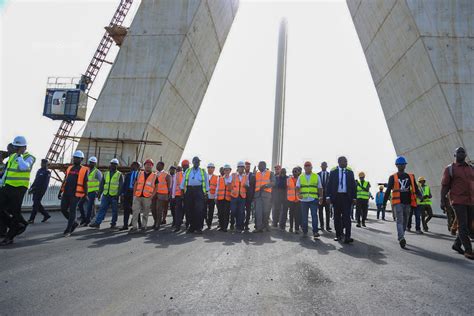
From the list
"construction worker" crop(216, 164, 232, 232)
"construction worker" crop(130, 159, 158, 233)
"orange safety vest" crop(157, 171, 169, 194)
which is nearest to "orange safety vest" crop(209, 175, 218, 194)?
"construction worker" crop(216, 164, 232, 232)

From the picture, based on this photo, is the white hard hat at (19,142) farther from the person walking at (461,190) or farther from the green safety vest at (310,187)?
the person walking at (461,190)

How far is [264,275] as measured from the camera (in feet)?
11.5

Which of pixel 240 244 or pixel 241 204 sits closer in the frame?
pixel 240 244

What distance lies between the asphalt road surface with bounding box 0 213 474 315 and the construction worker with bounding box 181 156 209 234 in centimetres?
189

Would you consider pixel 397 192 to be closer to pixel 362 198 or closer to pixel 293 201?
pixel 293 201

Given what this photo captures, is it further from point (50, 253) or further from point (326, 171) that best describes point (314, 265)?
point (326, 171)

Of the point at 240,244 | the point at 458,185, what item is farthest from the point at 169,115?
the point at 458,185

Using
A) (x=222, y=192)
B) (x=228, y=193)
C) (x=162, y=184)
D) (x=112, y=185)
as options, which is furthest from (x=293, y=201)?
(x=112, y=185)

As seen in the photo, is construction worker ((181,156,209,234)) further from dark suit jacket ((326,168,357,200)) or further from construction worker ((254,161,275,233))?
dark suit jacket ((326,168,357,200))

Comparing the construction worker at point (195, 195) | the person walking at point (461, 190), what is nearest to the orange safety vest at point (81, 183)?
the construction worker at point (195, 195)

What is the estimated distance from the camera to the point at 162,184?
8.07 m

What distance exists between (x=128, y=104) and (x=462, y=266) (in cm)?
1447

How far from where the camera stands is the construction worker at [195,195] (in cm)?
741

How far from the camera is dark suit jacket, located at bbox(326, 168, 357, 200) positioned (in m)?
6.43
